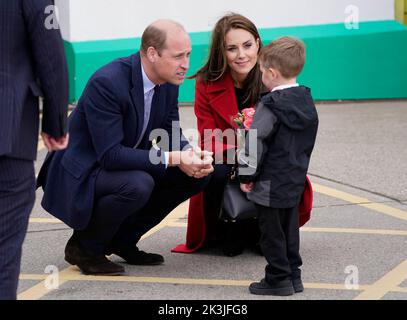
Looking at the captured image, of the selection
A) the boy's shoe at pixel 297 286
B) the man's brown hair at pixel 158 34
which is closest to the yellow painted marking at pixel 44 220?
the man's brown hair at pixel 158 34

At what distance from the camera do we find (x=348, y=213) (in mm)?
5852

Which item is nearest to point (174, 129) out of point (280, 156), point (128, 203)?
point (128, 203)

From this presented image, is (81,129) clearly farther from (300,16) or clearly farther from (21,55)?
(300,16)

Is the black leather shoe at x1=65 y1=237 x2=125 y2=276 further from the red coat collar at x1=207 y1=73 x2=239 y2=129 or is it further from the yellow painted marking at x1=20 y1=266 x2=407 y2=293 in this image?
the red coat collar at x1=207 y1=73 x2=239 y2=129

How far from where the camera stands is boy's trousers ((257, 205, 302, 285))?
164 inches

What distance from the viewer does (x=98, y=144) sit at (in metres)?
4.36

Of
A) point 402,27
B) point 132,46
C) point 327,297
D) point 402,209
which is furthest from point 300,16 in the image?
point 327,297

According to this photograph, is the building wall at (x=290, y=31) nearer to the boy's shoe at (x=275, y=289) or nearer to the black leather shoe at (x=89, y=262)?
the black leather shoe at (x=89, y=262)

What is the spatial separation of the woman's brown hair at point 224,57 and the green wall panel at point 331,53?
5226 millimetres

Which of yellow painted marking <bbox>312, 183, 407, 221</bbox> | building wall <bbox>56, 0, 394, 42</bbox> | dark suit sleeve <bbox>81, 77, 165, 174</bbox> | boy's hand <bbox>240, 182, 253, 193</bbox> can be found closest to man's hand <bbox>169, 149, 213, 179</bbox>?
dark suit sleeve <bbox>81, 77, 165, 174</bbox>

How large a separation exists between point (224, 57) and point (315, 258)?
1205mm

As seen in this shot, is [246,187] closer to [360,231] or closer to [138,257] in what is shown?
[138,257]

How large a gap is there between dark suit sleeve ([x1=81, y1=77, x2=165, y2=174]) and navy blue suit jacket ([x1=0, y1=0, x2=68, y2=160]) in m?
1.06

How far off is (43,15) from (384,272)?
232 centimetres
